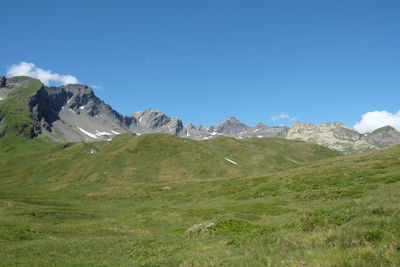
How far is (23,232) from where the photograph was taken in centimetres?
3941

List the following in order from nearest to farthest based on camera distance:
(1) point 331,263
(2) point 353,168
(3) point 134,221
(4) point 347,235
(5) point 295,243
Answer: (1) point 331,263
(4) point 347,235
(5) point 295,243
(3) point 134,221
(2) point 353,168

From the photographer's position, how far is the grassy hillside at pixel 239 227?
45.9 feet

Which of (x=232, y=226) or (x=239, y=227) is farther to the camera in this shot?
(x=239, y=227)

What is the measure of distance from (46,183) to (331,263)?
17835cm

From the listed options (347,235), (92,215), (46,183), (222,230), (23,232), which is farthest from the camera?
(46,183)

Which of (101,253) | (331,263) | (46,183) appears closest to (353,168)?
(101,253)

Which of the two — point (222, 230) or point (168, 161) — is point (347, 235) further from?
point (168, 161)

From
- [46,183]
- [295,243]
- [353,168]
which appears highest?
[353,168]

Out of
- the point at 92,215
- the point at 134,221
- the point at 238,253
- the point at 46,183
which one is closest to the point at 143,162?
the point at 46,183

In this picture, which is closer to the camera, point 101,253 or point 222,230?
point 101,253

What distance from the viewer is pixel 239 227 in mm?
30656

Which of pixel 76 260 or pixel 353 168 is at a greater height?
pixel 353 168

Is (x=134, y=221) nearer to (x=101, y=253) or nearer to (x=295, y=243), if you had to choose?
(x=101, y=253)

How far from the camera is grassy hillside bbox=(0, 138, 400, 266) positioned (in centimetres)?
1398
